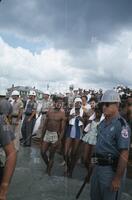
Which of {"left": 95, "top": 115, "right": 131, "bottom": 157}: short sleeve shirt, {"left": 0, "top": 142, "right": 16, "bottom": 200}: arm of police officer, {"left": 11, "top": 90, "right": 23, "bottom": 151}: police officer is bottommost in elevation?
{"left": 0, "top": 142, "right": 16, "bottom": 200}: arm of police officer

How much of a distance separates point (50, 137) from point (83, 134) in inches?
32.1

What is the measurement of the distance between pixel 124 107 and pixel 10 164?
214 inches

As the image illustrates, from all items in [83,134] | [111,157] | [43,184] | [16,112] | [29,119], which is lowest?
[43,184]

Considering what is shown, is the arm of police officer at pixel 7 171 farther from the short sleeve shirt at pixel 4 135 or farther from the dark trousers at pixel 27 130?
the dark trousers at pixel 27 130

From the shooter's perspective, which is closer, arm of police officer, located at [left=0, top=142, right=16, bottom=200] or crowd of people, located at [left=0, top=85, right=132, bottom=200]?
arm of police officer, located at [left=0, top=142, right=16, bottom=200]

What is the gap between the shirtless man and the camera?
10.9m

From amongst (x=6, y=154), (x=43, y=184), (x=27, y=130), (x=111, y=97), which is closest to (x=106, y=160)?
(x=111, y=97)

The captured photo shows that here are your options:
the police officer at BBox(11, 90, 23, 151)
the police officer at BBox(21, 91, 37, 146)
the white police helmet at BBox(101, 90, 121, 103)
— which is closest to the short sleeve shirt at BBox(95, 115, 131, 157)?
the white police helmet at BBox(101, 90, 121, 103)

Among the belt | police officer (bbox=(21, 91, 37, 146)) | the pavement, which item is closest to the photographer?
the belt

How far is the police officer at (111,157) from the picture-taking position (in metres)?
5.32

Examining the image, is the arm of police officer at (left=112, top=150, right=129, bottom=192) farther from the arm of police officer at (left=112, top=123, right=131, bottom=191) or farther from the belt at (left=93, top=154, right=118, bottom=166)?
the belt at (left=93, top=154, right=118, bottom=166)

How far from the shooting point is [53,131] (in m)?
11.1

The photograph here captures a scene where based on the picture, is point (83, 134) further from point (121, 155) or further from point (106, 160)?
point (121, 155)

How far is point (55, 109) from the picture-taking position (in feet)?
36.8
